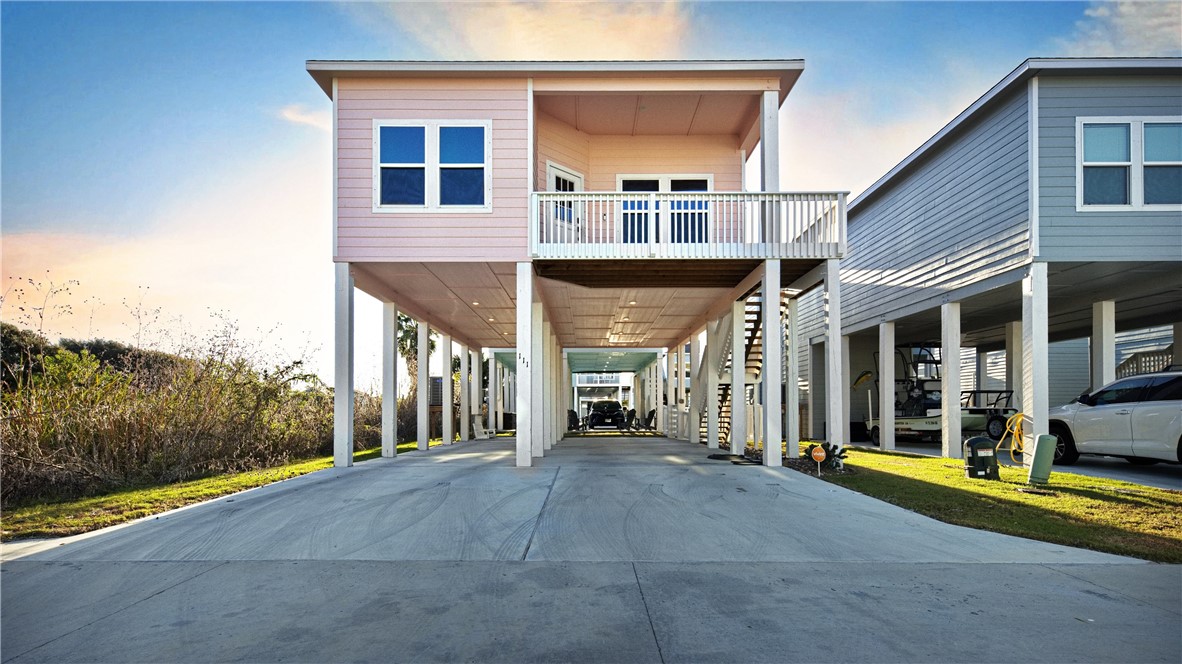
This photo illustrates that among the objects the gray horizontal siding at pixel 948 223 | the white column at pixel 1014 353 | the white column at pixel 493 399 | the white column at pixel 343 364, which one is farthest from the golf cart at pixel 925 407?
the white column at pixel 343 364

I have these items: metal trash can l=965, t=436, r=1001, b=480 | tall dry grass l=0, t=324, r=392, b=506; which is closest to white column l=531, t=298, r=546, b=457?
tall dry grass l=0, t=324, r=392, b=506

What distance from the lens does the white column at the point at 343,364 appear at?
40.5ft

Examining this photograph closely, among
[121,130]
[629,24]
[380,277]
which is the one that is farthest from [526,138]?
[121,130]

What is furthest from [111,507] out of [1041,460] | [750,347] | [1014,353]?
[1014,353]

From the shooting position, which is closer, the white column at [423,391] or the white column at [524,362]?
the white column at [524,362]

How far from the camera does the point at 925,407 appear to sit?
896 inches

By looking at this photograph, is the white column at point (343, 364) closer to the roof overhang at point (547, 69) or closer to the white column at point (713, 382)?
the roof overhang at point (547, 69)

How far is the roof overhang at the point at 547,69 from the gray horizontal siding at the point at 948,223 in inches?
178

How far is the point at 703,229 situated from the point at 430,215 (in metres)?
5.02

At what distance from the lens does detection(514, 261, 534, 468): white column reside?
12.3m

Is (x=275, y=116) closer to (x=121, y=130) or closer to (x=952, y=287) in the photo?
(x=121, y=130)

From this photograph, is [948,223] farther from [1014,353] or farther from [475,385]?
[475,385]

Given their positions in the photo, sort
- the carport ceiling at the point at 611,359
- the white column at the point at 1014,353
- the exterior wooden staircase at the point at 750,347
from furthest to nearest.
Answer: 1. the carport ceiling at the point at 611,359
2. the white column at the point at 1014,353
3. the exterior wooden staircase at the point at 750,347

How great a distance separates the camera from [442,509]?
26.0 ft
